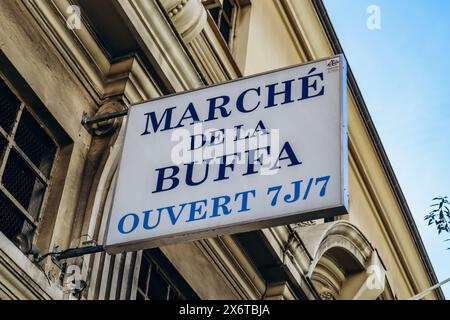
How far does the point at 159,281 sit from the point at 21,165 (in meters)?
2.38

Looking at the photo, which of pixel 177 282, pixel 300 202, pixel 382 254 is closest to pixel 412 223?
pixel 382 254

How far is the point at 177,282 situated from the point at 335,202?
3672 mm

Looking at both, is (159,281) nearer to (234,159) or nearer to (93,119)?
(93,119)

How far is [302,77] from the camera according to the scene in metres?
8.53

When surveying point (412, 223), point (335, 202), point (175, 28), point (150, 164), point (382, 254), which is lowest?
point (335, 202)

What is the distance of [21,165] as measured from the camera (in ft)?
28.7

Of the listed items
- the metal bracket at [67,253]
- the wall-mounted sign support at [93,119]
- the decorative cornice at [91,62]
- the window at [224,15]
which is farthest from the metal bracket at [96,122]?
the window at [224,15]

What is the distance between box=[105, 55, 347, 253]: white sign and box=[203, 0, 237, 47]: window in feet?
20.8

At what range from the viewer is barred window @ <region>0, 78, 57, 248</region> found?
845 cm

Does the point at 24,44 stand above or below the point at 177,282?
above

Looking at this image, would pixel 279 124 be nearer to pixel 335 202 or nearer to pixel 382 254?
pixel 335 202

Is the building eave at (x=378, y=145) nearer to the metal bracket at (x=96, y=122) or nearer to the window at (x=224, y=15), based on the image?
the window at (x=224, y=15)

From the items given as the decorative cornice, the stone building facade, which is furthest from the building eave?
the decorative cornice

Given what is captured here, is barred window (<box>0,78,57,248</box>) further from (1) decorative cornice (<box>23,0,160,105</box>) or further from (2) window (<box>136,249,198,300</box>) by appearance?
(2) window (<box>136,249,198,300</box>)
